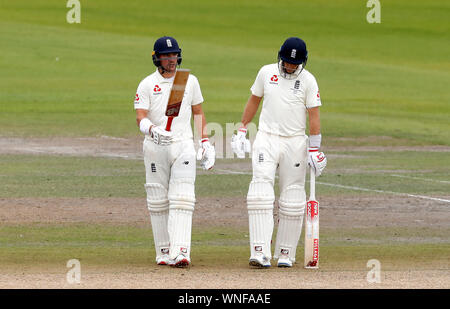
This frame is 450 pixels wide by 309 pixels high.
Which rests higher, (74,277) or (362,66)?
(362,66)

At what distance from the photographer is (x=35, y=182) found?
1891cm

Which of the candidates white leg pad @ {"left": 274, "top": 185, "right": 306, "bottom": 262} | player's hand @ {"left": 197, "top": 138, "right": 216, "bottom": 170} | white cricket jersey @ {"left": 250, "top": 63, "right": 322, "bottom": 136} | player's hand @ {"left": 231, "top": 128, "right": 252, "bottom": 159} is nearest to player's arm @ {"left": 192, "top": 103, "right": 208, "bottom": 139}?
player's hand @ {"left": 197, "top": 138, "right": 216, "bottom": 170}

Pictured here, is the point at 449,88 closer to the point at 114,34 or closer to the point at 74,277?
the point at 114,34

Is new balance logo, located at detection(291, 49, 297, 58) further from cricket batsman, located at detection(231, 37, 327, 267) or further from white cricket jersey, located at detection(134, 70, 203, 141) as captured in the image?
white cricket jersey, located at detection(134, 70, 203, 141)

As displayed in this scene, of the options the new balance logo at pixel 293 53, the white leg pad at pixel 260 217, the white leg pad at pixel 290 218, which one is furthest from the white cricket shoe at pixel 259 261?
the new balance logo at pixel 293 53

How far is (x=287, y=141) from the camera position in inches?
453

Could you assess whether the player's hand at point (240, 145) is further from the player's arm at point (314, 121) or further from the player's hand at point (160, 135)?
the player's hand at point (160, 135)

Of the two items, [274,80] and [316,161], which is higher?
[274,80]

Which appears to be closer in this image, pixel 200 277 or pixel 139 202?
pixel 200 277

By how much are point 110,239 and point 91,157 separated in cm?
1002

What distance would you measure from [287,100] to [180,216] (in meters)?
1.57

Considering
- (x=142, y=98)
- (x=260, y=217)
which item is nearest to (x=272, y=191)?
(x=260, y=217)

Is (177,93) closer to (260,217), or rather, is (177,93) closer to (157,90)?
(157,90)

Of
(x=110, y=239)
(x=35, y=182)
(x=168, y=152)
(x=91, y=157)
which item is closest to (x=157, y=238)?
(x=168, y=152)
